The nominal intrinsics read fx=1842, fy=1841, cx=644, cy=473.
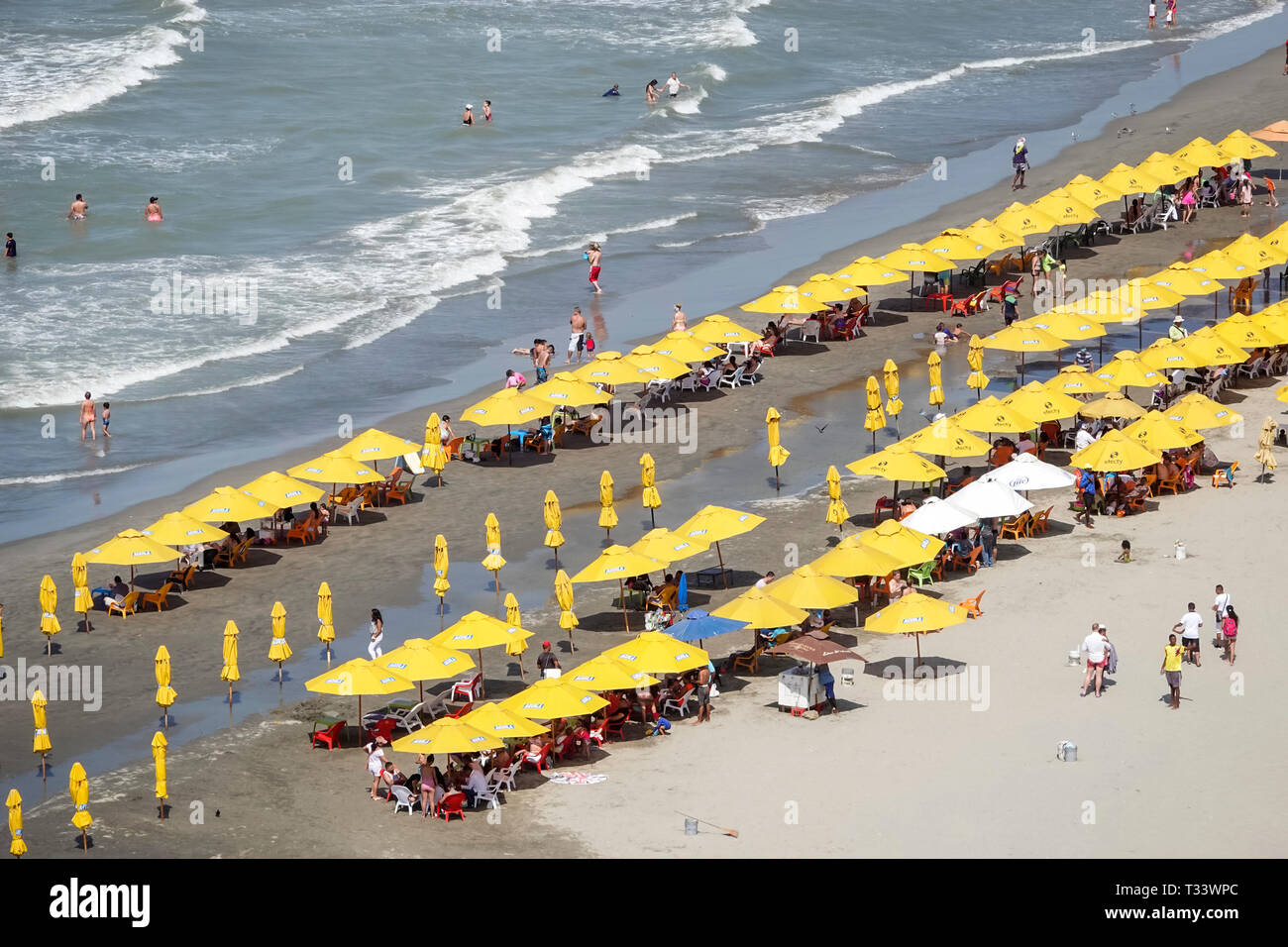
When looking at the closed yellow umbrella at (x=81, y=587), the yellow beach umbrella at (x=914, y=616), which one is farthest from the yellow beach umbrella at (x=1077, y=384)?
the closed yellow umbrella at (x=81, y=587)

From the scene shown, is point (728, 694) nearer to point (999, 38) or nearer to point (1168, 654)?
point (1168, 654)

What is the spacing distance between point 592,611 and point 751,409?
9289mm

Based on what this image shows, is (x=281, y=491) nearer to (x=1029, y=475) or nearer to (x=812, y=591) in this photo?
(x=812, y=591)

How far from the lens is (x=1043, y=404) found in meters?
30.8

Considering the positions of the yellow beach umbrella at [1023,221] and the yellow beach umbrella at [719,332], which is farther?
the yellow beach umbrella at [1023,221]

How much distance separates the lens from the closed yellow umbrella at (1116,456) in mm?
28406

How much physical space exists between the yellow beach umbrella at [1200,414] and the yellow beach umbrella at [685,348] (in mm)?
8935

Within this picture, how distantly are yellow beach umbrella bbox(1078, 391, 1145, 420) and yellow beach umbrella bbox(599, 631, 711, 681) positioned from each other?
1091 cm

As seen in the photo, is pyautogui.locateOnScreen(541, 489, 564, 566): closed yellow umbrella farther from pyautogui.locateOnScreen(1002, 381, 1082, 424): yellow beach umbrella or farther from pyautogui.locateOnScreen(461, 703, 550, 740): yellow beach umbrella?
pyautogui.locateOnScreen(1002, 381, 1082, 424): yellow beach umbrella

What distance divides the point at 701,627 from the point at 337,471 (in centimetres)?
843

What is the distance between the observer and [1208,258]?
3797 centimetres

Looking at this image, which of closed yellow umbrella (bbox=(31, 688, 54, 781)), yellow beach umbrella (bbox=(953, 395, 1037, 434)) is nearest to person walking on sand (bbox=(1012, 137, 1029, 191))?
yellow beach umbrella (bbox=(953, 395, 1037, 434))

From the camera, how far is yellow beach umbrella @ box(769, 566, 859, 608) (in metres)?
24.5

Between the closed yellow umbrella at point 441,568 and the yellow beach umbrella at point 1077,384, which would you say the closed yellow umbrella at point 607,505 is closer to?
the closed yellow umbrella at point 441,568
